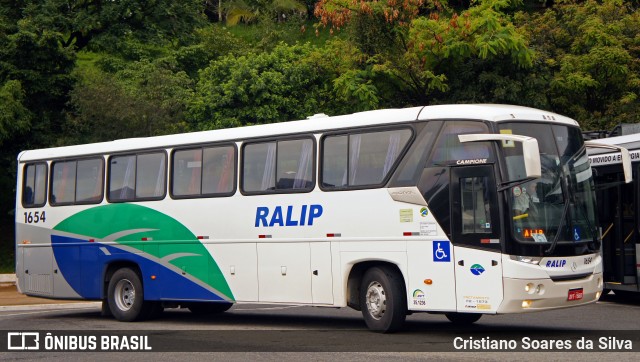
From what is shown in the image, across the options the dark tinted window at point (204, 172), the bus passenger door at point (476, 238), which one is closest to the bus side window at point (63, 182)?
the dark tinted window at point (204, 172)

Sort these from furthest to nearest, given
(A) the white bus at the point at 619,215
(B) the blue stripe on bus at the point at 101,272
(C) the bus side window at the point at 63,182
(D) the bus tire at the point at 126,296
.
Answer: (C) the bus side window at the point at 63,182
(A) the white bus at the point at 619,215
(D) the bus tire at the point at 126,296
(B) the blue stripe on bus at the point at 101,272

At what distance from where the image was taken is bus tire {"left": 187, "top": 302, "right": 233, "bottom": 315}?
65.6ft

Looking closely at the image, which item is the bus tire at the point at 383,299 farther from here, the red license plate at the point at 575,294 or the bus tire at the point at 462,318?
the red license plate at the point at 575,294

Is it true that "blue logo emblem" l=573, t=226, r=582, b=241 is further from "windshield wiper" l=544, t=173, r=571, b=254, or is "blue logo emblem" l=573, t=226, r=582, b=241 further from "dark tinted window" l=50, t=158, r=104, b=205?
"dark tinted window" l=50, t=158, r=104, b=205

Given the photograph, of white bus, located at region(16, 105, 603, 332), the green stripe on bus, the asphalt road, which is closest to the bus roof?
white bus, located at region(16, 105, 603, 332)

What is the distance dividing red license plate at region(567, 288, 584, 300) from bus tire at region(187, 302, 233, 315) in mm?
8407

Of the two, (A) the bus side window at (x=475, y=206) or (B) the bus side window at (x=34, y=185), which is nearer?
(A) the bus side window at (x=475, y=206)

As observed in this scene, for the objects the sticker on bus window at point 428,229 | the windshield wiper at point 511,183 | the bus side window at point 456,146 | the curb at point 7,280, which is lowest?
the curb at point 7,280

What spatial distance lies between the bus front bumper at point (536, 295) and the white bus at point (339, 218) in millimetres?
19

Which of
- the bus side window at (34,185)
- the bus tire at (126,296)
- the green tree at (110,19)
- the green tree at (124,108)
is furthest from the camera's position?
the green tree at (110,19)

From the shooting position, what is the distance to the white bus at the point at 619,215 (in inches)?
782

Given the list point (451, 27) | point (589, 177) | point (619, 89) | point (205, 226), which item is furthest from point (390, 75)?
point (589, 177)

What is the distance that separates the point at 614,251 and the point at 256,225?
26.9ft

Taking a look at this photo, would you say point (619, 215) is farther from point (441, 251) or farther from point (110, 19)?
point (110, 19)
